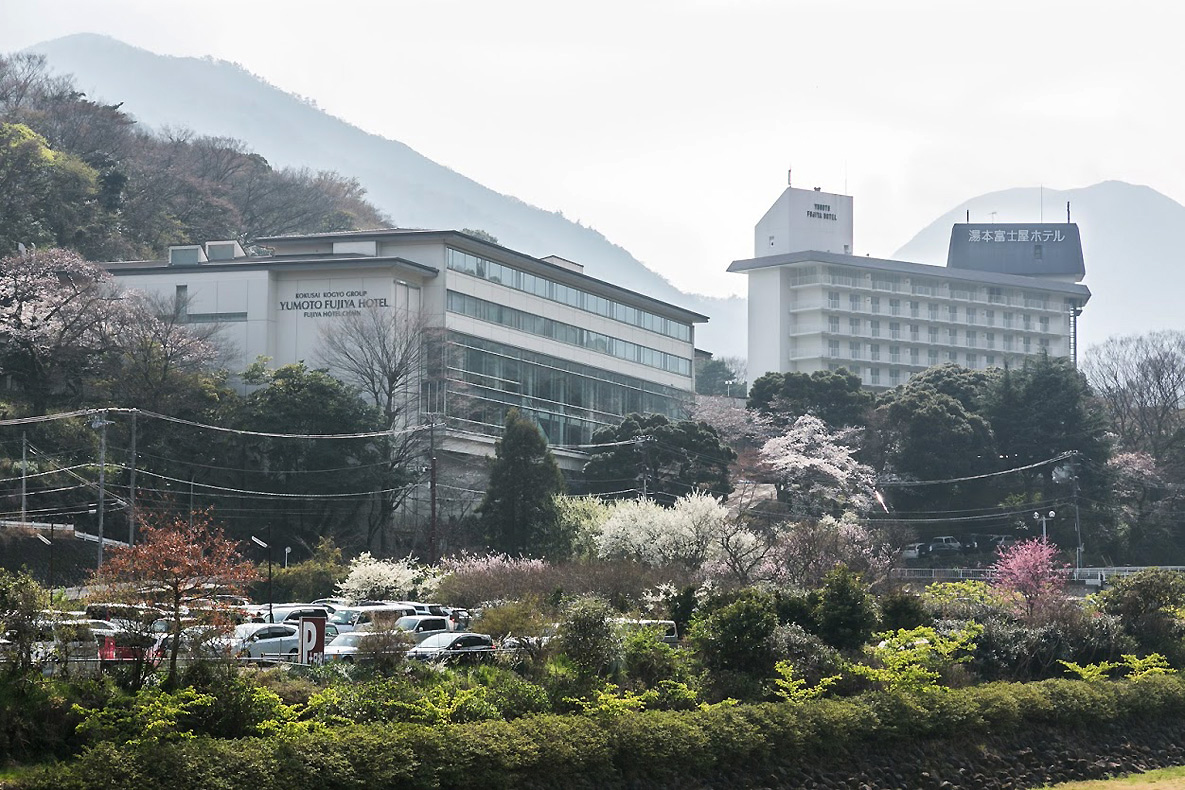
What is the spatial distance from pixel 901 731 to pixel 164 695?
1669 cm

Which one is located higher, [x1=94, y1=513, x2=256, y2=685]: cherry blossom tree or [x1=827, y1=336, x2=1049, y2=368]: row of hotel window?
[x1=827, y1=336, x2=1049, y2=368]: row of hotel window

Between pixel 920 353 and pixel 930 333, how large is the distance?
213 centimetres

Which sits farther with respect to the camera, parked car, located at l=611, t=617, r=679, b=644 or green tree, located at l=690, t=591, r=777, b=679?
green tree, located at l=690, t=591, r=777, b=679

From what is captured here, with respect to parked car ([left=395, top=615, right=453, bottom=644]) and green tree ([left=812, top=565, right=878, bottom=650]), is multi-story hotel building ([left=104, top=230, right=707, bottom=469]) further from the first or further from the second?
green tree ([left=812, top=565, right=878, bottom=650])

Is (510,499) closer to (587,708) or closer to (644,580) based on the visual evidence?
(644,580)

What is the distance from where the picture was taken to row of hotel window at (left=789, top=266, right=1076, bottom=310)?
131m

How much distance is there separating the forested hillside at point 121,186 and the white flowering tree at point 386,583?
3489cm

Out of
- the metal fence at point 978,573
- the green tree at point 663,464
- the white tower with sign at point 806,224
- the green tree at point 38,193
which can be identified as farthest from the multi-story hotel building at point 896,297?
the green tree at point 38,193

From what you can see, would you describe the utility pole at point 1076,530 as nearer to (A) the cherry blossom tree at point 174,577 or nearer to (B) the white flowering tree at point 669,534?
(B) the white flowering tree at point 669,534

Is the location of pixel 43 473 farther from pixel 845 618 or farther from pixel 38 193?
pixel 845 618

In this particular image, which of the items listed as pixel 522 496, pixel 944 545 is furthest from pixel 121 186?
pixel 944 545

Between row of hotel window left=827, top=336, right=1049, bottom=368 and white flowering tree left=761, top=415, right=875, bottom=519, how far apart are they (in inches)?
1775

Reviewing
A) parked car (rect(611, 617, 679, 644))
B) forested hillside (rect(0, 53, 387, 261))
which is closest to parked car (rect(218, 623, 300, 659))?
parked car (rect(611, 617, 679, 644))

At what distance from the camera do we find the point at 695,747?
28.4 meters
